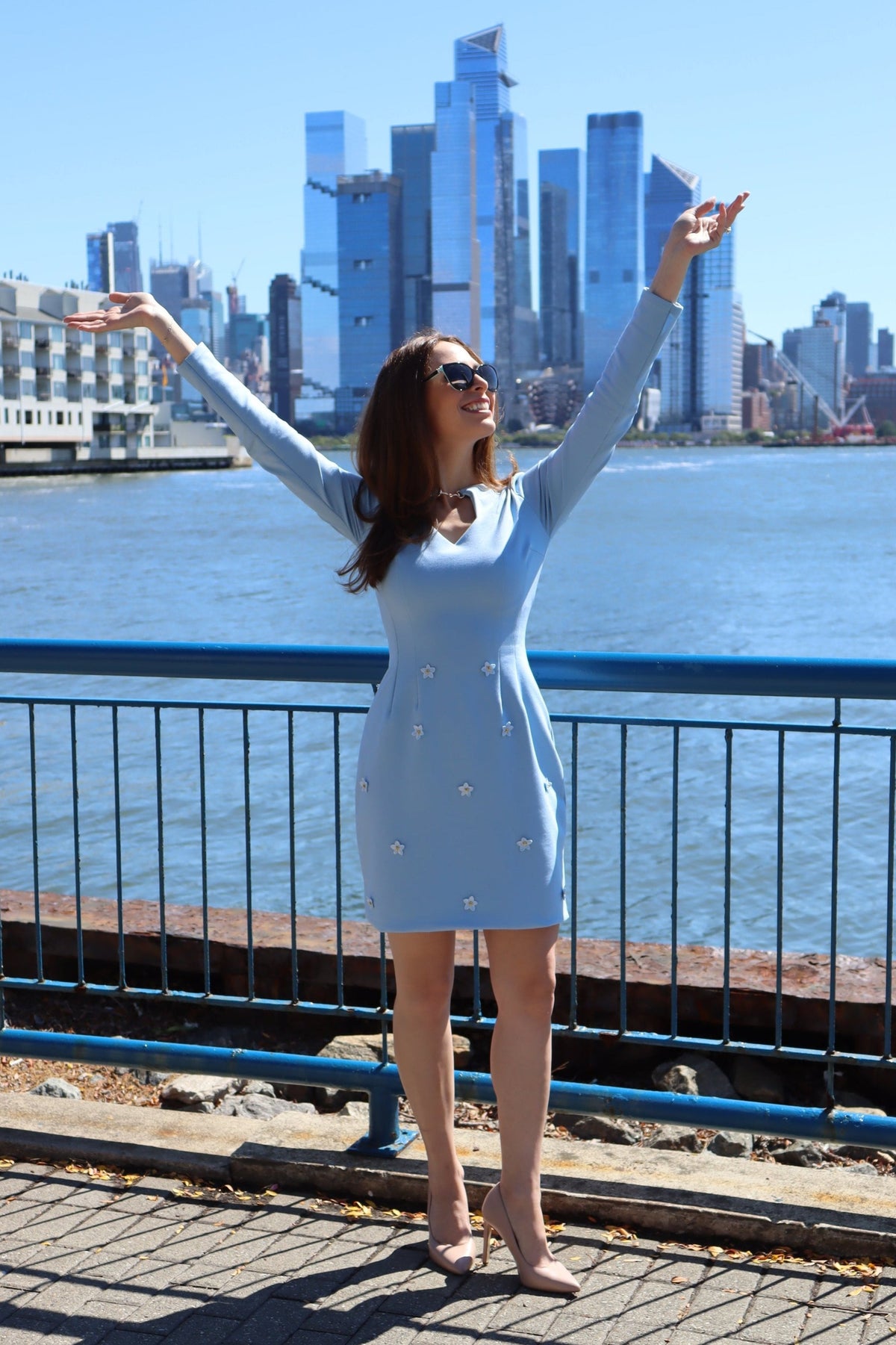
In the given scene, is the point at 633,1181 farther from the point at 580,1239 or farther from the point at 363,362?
the point at 363,362

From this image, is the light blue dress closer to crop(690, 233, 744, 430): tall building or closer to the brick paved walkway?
the brick paved walkway

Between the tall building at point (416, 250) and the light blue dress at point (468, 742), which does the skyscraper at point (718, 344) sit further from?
the light blue dress at point (468, 742)

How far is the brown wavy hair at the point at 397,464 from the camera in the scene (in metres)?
3.01

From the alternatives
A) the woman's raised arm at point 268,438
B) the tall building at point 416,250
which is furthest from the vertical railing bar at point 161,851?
the tall building at point 416,250

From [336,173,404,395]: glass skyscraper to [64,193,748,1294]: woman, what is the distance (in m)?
163

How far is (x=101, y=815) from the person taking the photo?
1692 cm

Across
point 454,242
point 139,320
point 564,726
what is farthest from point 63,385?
point 139,320

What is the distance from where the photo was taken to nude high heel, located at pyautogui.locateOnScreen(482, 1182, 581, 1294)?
10.1 feet

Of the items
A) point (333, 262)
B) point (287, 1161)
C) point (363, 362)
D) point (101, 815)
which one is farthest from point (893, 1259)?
point (333, 262)

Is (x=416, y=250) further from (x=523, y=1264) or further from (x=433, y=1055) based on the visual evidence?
(x=523, y=1264)

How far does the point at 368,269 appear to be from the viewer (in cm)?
17512

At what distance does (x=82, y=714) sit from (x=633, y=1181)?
71.3ft

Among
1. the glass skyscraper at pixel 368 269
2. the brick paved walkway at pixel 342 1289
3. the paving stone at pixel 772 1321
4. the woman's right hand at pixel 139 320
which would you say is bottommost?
the brick paved walkway at pixel 342 1289

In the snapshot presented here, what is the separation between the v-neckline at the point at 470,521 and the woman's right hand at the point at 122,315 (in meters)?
0.84
